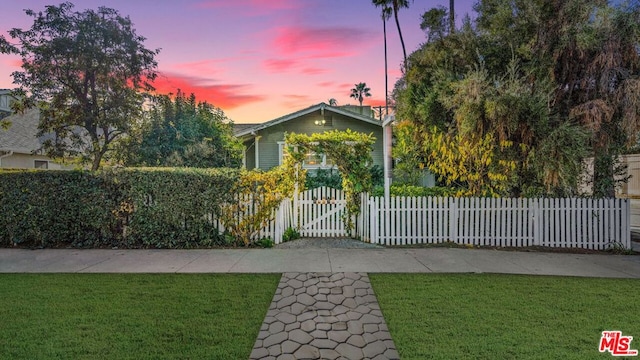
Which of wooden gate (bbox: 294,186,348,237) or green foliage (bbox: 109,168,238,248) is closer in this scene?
green foliage (bbox: 109,168,238,248)

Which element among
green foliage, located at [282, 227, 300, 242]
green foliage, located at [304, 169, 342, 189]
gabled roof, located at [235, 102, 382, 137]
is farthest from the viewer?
gabled roof, located at [235, 102, 382, 137]

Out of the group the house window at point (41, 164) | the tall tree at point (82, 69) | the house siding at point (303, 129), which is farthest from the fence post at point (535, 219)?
the house window at point (41, 164)

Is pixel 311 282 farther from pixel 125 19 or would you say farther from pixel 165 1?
pixel 125 19

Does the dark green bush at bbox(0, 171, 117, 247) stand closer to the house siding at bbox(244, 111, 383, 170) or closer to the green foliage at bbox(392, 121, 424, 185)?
the green foliage at bbox(392, 121, 424, 185)

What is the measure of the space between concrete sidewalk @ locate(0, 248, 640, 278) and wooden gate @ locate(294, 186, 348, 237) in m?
1.33

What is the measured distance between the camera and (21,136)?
54.1 ft

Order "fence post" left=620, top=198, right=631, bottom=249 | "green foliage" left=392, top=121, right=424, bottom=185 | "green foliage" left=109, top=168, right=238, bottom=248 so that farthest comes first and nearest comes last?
"green foliage" left=392, top=121, right=424, bottom=185
"fence post" left=620, top=198, right=631, bottom=249
"green foliage" left=109, top=168, right=238, bottom=248

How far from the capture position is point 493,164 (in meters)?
7.34

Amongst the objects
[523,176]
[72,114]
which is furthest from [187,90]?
[523,176]

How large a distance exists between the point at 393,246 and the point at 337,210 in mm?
1608

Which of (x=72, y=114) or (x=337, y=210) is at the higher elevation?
(x=72, y=114)

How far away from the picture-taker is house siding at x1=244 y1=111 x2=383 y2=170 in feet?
49.5

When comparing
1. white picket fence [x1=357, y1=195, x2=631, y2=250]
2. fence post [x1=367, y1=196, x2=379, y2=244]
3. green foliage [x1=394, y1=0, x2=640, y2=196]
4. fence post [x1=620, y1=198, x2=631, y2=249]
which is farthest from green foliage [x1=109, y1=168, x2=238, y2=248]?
fence post [x1=620, y1=198, x2=631, y2=249]

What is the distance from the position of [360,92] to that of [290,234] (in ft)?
125
